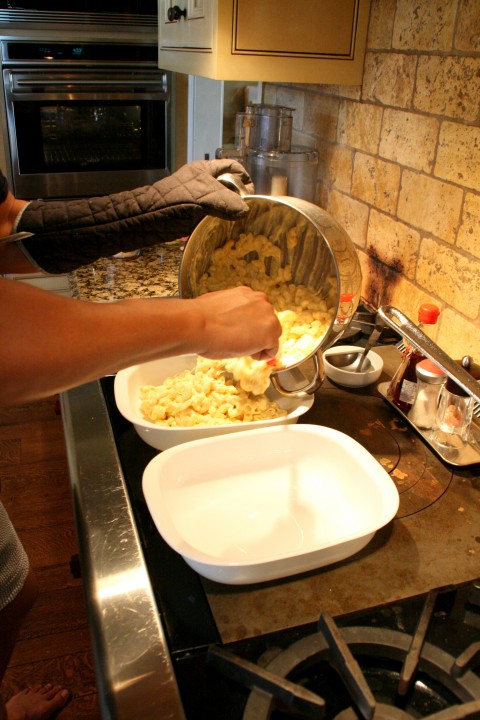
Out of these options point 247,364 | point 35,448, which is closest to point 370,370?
point 247,364

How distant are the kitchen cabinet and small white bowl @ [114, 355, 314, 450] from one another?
728 mm

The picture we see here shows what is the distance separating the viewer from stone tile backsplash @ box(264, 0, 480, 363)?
1084mm

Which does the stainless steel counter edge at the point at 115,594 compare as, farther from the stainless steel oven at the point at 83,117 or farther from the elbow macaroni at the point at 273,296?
the stainless steel oven at the point at 83,117

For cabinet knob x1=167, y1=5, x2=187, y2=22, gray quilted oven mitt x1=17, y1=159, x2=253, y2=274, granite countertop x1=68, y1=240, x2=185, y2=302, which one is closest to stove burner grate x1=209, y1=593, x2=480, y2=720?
gray quilted oven mitt x1=17, y1=159, x2=253, y2=274

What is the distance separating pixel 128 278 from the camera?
181cm

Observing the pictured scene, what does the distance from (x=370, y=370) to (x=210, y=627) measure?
64 centimetres

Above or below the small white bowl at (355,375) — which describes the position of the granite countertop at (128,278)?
below

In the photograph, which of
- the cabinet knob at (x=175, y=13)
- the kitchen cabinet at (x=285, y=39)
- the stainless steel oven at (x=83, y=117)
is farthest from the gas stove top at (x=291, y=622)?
the stainless steel oven at (x=83, y=117)

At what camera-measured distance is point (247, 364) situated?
969 mm

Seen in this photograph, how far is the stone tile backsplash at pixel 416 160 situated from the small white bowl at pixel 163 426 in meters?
0.39

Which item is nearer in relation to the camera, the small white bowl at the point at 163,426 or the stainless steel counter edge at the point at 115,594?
the stainless steel counter edge at the point at 115,594

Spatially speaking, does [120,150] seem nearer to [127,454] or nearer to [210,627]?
[127,454]

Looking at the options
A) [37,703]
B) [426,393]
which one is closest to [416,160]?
[426,393]

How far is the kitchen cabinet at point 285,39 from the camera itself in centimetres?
132
